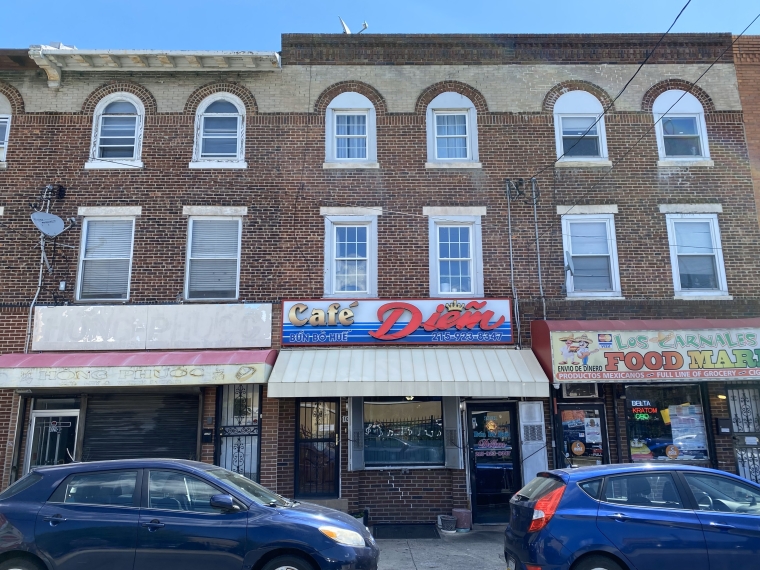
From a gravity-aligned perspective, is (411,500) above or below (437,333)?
below

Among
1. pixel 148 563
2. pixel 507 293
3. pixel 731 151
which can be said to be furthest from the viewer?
pixel 731 151

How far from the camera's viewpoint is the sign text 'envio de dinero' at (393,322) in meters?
10.9

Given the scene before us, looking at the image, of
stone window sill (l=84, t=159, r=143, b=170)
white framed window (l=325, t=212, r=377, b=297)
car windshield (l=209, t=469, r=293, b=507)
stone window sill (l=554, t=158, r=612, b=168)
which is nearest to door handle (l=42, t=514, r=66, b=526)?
car windshield (l=209, t=469, r=293, b=507)

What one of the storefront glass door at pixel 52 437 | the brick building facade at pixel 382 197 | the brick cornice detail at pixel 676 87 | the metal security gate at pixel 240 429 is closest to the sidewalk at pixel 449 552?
the brick building facade at pixel 382 197

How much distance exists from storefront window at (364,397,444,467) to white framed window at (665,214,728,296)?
5.49 meters

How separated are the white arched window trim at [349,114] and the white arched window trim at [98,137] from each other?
385 cm

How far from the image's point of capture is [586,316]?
11.3 m

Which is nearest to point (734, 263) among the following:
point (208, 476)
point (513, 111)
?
point (513, 111)

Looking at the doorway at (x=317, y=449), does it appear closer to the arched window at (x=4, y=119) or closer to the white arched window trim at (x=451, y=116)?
the white arched window trim at (x=451, y=116)

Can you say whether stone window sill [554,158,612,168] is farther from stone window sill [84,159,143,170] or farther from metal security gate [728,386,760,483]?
stone window sill [84,159,143,170]

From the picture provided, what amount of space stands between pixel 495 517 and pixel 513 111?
8.13 m

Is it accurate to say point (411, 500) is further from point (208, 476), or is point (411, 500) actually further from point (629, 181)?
point (629, 181)

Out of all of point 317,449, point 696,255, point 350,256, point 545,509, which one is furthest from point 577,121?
point 545,509

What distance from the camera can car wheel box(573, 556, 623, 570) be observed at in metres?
5.85
